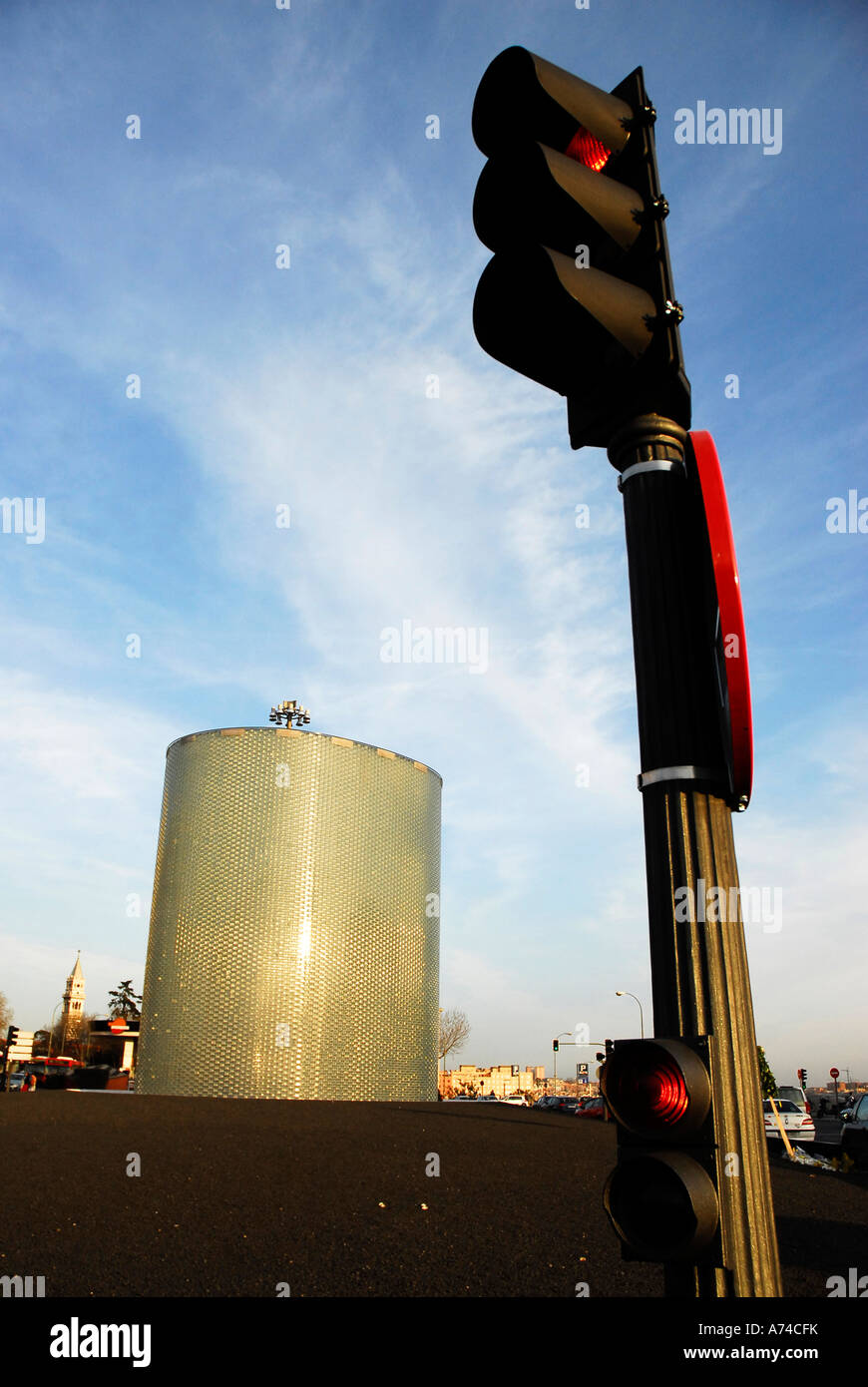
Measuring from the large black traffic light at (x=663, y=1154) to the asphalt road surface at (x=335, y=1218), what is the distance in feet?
17.3

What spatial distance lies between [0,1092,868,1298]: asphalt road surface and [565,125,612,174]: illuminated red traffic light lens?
6605mm

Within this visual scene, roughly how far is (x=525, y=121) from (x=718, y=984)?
2194 mm

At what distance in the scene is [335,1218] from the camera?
8758 mm

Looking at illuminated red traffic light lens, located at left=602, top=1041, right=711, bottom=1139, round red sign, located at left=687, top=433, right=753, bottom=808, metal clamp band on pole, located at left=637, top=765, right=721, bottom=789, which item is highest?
round red sign, located at left=687, top=433, right=753, bottom=808

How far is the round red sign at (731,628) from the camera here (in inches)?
80.3

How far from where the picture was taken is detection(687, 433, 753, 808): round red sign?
2039mm

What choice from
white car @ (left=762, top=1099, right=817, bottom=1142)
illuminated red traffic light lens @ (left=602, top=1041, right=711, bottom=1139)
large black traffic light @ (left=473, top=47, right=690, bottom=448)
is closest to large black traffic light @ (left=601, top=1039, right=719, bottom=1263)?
illuminated red traffic light lens @ (left=602, top=1041, right=711, bottom=1139)

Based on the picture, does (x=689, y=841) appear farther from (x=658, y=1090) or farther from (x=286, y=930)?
(x=286, y=930)

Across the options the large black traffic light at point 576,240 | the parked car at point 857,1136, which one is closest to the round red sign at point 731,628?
the large black traffic light at point 576,240

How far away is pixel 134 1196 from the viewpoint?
31.8ft

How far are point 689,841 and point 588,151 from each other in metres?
1.86

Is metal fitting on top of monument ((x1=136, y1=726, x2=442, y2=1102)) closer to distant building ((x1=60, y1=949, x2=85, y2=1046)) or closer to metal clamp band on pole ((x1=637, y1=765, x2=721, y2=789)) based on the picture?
metal clamp band on pole ((x1=637, y1=765, x2=721, y2=789))

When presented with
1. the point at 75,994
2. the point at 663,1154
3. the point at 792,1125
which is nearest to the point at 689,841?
the point at 663,1154

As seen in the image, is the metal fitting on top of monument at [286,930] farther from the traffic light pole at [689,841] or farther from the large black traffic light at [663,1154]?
the large black traffic light at [663,1154]
